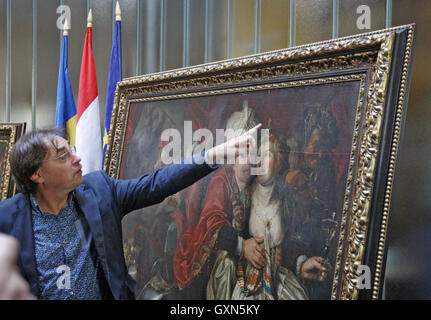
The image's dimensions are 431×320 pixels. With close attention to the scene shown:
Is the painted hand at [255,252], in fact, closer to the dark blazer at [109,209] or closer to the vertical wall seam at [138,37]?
the dark blazer at [109,209]

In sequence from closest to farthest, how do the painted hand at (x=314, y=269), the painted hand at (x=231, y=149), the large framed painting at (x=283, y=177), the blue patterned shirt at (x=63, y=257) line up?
the large framed painting at (x=283, y=177)
the painted hand at (x=314, y=269)
the painted hand at (x=231, y=149)
the blue patterned shirt at (x=63, y=257)

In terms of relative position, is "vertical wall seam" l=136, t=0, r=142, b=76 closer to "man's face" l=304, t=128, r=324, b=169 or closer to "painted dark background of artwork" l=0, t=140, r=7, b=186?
"painted dark background of artwork" l=0, t=140, r=7, b=186

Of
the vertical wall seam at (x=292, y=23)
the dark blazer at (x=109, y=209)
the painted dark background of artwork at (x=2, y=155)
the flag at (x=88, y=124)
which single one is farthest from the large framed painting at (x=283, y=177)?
the painted dark background of artwork at (x=2, y=155)

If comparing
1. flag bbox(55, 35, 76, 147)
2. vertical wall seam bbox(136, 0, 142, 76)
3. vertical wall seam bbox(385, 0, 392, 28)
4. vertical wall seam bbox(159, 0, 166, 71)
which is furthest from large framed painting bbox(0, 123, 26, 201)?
vertical wall seam bbox(385, 0, 392, 28)

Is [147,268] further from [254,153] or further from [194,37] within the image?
[194,37]

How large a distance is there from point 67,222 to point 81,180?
0.20 meters

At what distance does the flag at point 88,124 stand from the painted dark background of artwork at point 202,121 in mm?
739

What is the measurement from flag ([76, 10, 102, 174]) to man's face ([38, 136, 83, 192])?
1.10m

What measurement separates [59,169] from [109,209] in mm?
283

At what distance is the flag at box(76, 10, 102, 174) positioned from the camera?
2930 mm

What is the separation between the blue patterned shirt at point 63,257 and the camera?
174 centimetres

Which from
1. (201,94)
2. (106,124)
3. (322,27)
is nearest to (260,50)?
(322,27)

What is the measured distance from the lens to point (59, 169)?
5.85 feet
